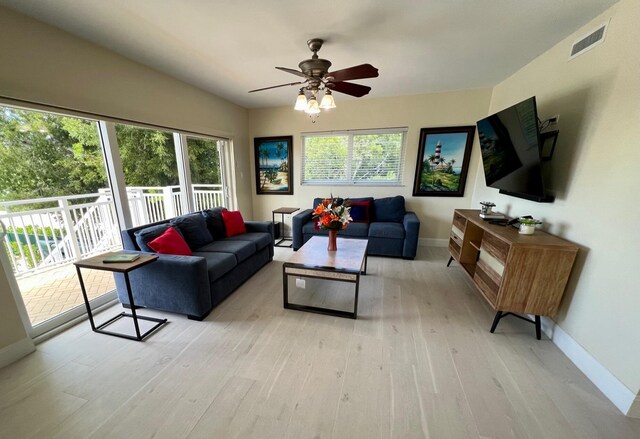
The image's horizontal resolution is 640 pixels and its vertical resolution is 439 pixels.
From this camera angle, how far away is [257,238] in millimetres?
3109

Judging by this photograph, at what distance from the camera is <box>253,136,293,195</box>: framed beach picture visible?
4430 mm

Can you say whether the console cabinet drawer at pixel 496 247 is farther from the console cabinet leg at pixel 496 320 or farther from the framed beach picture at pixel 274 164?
the framed beach picture at pixel 274 164

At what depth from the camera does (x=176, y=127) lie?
9.64ft

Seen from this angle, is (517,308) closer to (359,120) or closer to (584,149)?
(584,149)

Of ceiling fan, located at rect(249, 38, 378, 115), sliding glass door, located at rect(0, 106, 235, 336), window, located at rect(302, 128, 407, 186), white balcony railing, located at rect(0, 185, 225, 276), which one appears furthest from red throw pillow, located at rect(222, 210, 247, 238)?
ceiling fan, located at rect(249, 38, 378, 115)

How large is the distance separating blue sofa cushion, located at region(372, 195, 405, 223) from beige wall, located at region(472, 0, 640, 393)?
1.93 m

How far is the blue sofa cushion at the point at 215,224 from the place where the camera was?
10.2 ft

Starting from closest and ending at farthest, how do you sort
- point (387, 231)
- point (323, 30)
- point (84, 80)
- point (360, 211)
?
point (323, 30), point (84, 80), point (387, 231), point (360, 211)

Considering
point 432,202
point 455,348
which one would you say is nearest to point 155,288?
point 455,348

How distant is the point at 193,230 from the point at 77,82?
163 cm

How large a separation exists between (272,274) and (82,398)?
1888 mm

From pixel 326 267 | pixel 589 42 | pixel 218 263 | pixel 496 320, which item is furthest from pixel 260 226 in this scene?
pixel 589 42

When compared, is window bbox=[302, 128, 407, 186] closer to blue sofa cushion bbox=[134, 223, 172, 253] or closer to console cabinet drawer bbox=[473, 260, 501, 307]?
console cabinet drawer bbox=[473, 260, 501, 307]

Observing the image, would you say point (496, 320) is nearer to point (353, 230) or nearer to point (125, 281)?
point (353, 230)
